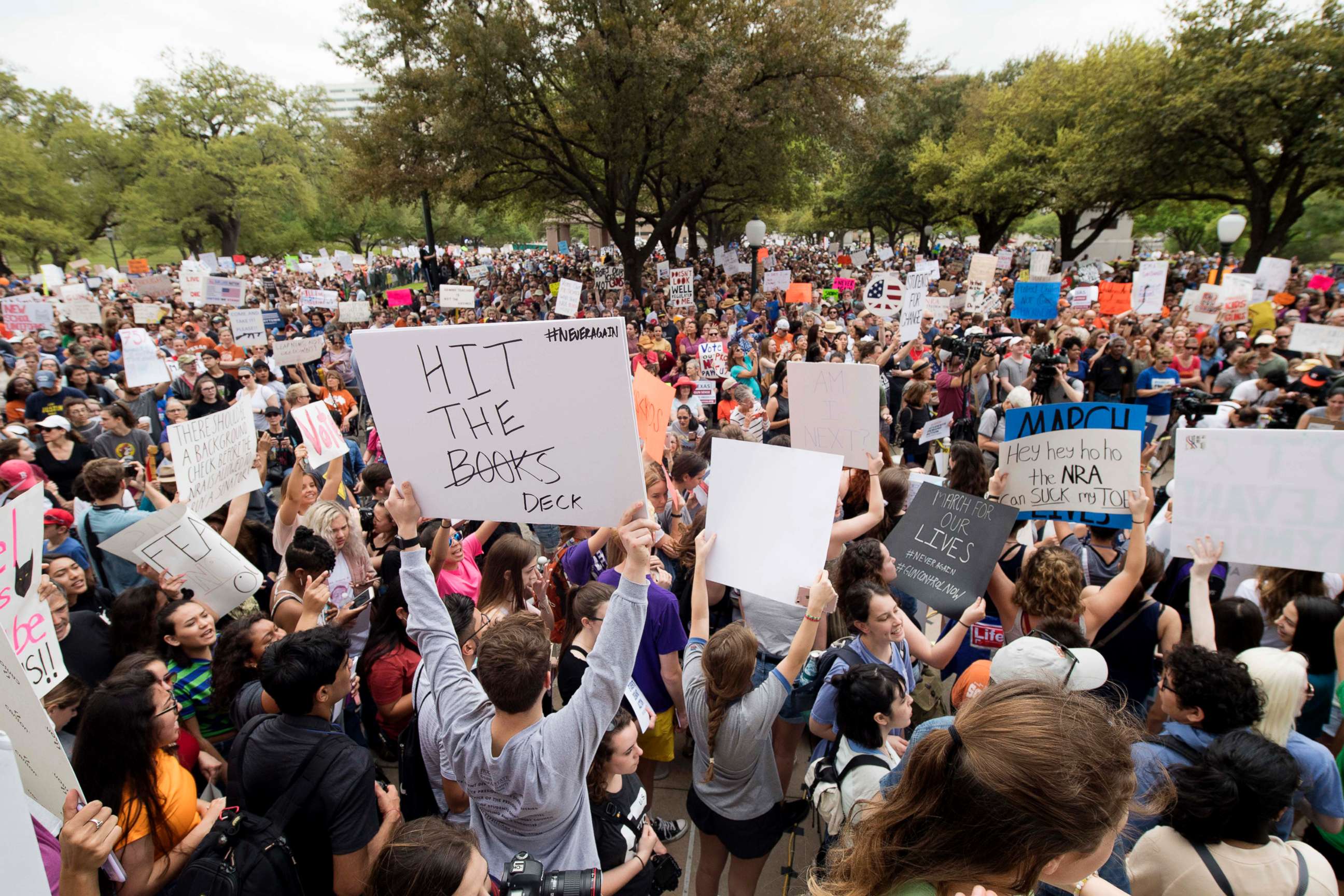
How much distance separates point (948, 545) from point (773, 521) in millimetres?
1186

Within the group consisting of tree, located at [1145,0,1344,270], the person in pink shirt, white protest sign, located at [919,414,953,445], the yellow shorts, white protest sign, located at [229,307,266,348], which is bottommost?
the yellow shorts

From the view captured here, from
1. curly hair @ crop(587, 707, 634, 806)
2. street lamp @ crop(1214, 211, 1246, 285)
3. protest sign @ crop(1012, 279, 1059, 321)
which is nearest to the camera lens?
curly hair @ crop(587, 707, 634, 806)

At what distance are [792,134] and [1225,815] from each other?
849 inches

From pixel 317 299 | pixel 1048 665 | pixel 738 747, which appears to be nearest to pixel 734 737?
pixel 738 747

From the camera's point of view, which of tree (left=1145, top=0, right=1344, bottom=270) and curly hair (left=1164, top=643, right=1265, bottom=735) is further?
tree (left=1145, top=0, right=1344, bottom=270)

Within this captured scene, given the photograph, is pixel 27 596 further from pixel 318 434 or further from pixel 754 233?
pixel 754 233

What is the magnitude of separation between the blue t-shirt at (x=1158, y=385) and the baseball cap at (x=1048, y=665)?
7673 mm

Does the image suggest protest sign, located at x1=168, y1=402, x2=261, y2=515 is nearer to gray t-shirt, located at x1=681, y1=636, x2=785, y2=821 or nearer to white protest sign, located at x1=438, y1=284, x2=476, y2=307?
gray t-shirt, located at x1=681, y1=636, x2=785, y2=821

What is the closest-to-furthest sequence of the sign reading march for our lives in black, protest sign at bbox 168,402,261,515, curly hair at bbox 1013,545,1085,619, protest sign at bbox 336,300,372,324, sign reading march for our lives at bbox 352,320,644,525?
sign reading march for our lives at bbox 352,320,644,525
curly hair at bbox 1013,545,1085,619
the sign reading march for our lives in black
protest sign at bbox 168,402,261,515
protest sign at bbox 336,300,372,324

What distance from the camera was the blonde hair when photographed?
2.62m

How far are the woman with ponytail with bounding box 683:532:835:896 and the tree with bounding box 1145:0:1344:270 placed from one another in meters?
27.0

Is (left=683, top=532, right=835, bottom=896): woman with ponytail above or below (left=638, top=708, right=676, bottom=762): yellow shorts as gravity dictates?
above

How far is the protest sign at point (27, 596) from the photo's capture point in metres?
2.69

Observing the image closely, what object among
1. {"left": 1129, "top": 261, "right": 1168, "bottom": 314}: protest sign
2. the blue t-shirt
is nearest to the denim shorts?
the blue t-shirt
